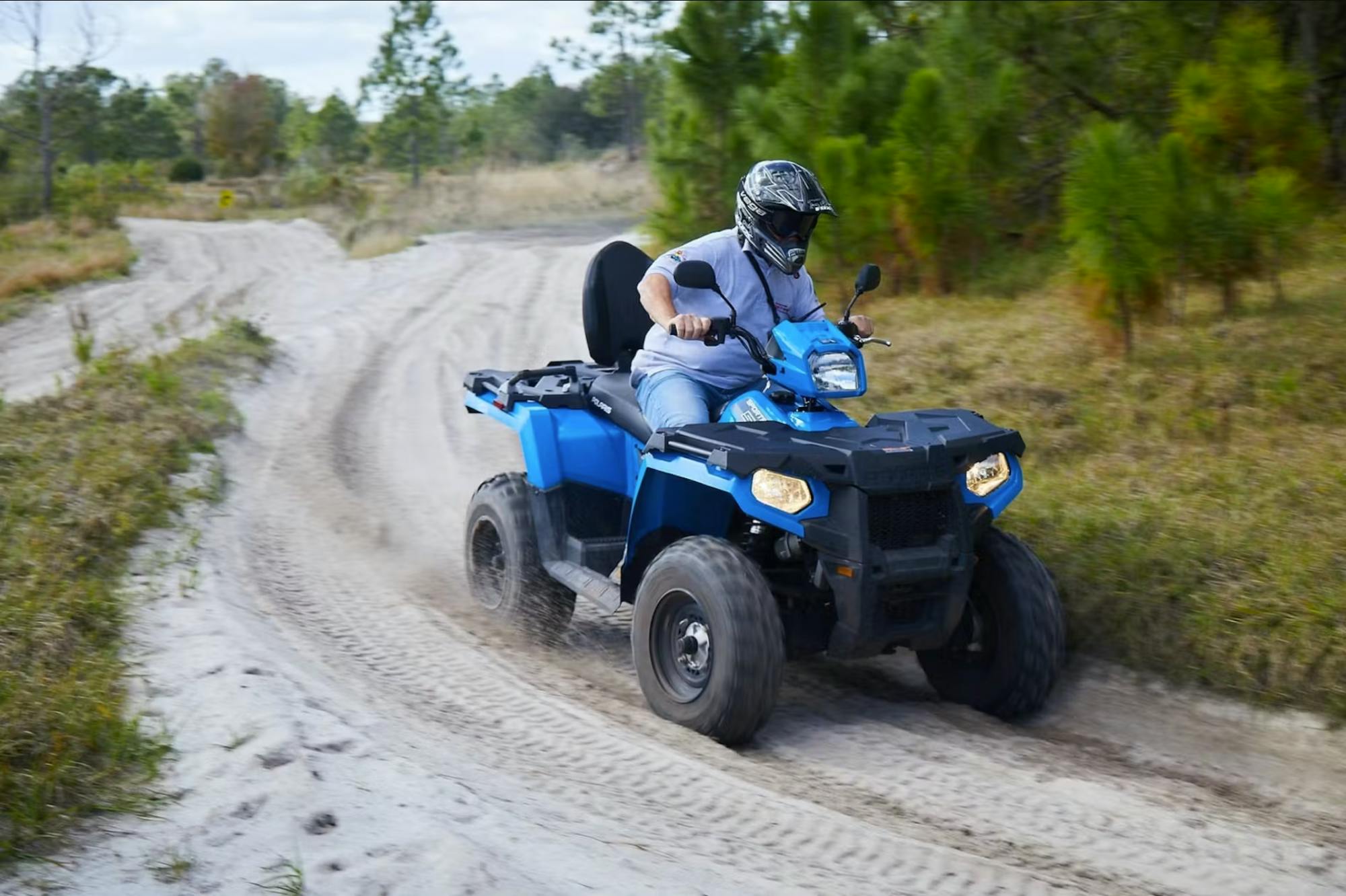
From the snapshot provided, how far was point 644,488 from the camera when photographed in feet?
17.9

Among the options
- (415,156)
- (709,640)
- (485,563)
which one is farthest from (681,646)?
(415,156)

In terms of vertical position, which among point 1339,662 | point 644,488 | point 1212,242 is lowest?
point 1339,662

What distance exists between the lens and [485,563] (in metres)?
6.75

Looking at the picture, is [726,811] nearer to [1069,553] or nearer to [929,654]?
[929,654]

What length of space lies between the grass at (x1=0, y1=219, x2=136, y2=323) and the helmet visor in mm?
16352

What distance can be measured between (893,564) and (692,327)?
1245 mm

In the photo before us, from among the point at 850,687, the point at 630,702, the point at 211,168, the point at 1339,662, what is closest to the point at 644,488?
the point at 630,702

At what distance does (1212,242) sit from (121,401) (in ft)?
24.7

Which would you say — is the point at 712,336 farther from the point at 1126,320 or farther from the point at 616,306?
the point at 1126,320

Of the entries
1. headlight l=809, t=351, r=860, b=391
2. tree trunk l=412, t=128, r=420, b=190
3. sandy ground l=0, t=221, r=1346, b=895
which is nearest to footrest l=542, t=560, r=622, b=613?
sandy ground l=0, t=221, r=1346, b=895

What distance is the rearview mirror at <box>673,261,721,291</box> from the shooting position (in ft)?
16.5

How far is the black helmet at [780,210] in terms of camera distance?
541cm

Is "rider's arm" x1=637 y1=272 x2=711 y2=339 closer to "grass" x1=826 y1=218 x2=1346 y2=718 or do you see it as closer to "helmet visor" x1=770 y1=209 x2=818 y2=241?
"helmet visor" x1=770 y1=209 x2=818 y2=241

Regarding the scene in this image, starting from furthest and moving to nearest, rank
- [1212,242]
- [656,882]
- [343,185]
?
1. [343,185]
2. [1212,242]
3. [656,882]
